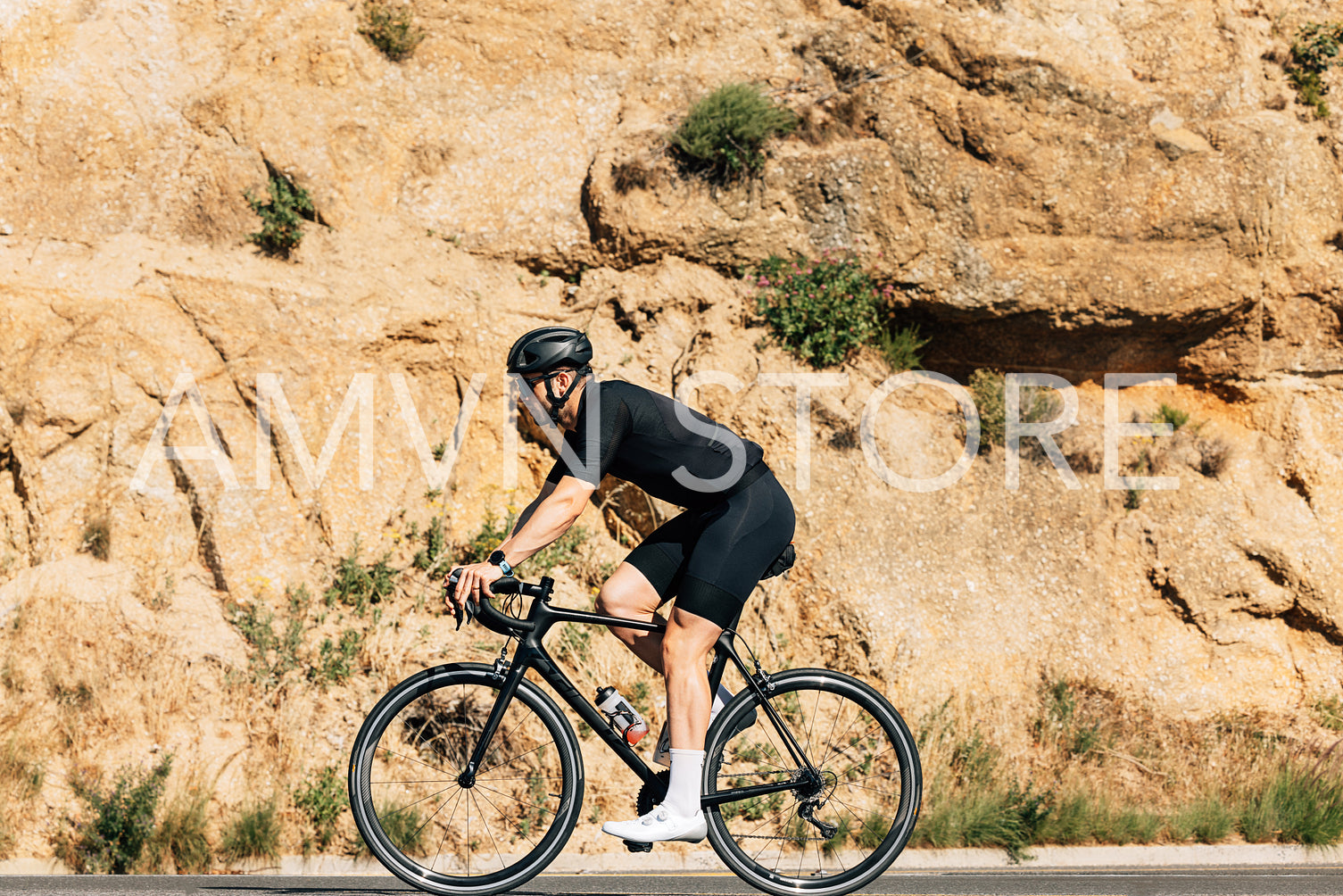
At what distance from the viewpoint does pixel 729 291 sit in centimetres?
1055

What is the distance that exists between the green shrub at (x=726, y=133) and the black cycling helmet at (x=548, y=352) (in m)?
6.61

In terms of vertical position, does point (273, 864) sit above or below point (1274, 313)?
below

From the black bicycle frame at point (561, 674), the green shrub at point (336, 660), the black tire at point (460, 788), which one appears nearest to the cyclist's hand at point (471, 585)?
the black bicycle frame at point (561, 674)

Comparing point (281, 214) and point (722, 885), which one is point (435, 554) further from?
point (722, 885)

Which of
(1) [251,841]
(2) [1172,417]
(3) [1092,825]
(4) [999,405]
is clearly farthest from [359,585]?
(2) [1172,417]

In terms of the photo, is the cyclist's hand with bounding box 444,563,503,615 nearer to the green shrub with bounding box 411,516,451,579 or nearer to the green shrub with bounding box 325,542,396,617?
the green shrub with bounding box 325,542,396,617

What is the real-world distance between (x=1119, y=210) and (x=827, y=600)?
5117 mm

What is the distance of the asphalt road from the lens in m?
5.37

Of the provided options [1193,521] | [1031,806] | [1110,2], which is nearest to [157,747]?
[1031,806]

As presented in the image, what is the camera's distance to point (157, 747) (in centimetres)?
706

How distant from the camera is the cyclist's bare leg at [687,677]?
4.40 m

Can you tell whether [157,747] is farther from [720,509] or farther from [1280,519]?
[1280,519]

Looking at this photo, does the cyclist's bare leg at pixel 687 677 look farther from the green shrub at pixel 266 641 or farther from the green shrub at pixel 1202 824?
the green shrub at pixel 1202 824

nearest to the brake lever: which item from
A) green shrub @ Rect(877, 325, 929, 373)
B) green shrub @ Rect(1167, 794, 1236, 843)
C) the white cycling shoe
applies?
the white cycling shoe
